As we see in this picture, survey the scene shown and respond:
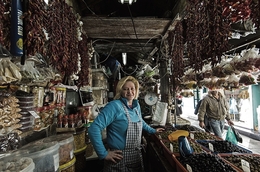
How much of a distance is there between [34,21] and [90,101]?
3.07m

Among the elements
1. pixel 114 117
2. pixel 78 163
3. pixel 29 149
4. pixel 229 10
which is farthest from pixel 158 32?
pixel 29 149

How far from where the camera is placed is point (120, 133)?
88.4 inches

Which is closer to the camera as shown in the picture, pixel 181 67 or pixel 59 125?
pixel 59 125

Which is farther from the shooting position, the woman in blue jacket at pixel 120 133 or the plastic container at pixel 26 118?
the woman in blue jacket at pixel 120 133

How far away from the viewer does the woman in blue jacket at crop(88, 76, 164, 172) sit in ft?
6.81

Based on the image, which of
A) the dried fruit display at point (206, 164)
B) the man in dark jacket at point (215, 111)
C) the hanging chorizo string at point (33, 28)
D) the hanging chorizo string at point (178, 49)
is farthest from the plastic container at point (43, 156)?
the man in dark jacket at point (215, 111)

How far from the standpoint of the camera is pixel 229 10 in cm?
180

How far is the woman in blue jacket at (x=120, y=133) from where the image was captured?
2076 mm

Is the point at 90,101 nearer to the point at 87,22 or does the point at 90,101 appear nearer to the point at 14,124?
the point at 87,22

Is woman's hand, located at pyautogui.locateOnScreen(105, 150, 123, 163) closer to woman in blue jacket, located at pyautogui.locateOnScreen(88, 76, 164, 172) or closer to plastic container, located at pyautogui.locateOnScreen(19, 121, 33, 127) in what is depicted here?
woman in blue jacket, located at pyautogui.locateOnScreen(88, 76, 164, 172)

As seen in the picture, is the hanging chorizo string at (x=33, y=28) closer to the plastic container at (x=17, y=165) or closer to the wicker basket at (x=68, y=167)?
the plastic container at (x=17, y=165)

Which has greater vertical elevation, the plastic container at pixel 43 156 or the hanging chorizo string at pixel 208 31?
the hanging chorizo string at pixel 208 31

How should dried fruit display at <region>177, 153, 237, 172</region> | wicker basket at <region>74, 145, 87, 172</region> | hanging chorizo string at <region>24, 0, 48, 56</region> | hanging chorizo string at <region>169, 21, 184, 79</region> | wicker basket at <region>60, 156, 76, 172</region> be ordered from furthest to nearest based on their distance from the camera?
hanging chorizo string at <region>169, 21, 184, 79</region> < wicker basket at <region>74, 145, 87, 172</region> < wicker basket at <region>60, 156, 76, 172</region> < dried fruit display at <region>177, 153, 237, 172</region> < hanging chorizo string at <region>24, 0, 48, 56</region>

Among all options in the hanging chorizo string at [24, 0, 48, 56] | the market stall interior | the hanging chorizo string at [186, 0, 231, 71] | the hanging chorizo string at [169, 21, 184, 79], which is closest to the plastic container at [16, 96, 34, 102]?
the market stall interior
